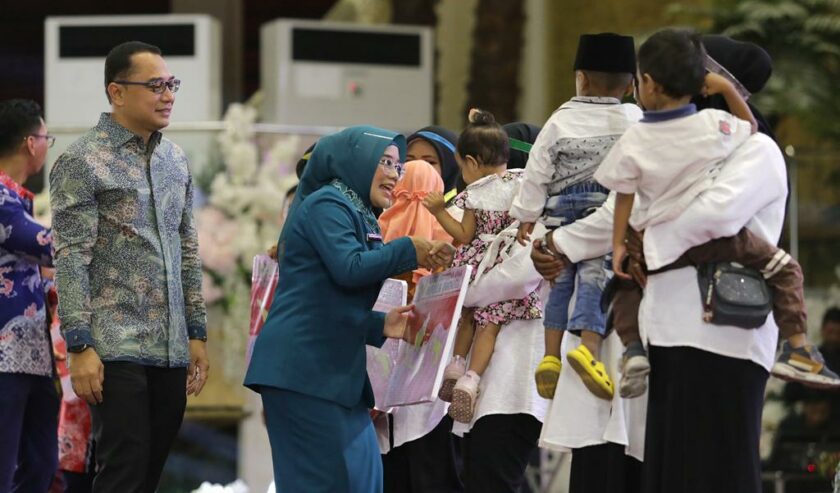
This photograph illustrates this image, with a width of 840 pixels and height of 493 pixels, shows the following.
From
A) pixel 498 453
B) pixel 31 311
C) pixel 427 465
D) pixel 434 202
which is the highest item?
pixel 434 202

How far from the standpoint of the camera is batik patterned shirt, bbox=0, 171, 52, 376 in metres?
4.91

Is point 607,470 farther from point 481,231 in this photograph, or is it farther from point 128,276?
point 128,276

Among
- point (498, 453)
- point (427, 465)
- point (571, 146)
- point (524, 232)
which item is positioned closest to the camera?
point (571, 146)

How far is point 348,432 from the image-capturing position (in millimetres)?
4000

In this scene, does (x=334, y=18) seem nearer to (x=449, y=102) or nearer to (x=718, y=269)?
(x=449, y=102)

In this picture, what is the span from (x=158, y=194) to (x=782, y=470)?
3.69 m

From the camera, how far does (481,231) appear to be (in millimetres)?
4629

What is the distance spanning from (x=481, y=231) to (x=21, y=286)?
4.92 ft

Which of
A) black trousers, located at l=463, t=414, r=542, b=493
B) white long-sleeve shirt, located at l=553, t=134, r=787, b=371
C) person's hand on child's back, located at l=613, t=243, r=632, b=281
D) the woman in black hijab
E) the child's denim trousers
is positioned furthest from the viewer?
the woman in black hijab

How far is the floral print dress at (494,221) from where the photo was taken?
180 inches

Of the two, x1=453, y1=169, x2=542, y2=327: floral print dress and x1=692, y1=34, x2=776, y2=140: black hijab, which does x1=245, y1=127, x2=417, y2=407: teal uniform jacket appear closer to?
x1=453, y1=169, x2=542, y2=327: floral print dress

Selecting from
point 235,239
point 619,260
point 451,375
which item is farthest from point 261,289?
point 235,239

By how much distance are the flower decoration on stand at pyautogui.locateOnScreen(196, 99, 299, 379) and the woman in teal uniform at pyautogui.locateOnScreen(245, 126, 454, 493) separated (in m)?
3.45

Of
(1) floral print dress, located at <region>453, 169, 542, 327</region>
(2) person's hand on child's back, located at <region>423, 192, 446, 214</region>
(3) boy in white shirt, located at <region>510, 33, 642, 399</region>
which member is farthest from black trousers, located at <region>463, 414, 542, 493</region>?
(2) person's hand on child's back, located at <region>423, 192, 446, 214</region>
